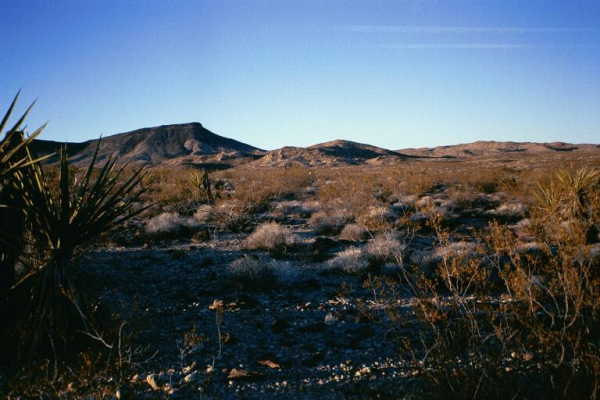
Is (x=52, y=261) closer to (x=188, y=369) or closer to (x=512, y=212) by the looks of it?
(x=188, y=369)

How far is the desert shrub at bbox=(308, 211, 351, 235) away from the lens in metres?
9.98

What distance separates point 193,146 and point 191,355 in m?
110

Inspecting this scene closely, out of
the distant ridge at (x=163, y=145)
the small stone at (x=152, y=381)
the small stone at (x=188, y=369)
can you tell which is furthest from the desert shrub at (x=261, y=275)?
the distant ridge at (x=163, y=145)

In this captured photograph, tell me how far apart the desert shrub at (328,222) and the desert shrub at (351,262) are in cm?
282

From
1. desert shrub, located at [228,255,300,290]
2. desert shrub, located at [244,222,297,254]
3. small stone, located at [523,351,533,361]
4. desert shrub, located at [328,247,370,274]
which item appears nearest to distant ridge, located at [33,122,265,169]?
desert shrub, located at [244,222,297,254]

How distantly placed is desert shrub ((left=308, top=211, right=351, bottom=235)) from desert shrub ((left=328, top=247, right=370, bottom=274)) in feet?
9.26

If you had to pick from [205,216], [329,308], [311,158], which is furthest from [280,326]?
[311,158]

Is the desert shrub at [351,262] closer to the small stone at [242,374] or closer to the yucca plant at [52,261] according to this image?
the small stone at [242,374]

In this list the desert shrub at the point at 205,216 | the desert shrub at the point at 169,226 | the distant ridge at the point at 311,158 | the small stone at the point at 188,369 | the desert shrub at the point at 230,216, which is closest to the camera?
the small stone at the point at 188,369

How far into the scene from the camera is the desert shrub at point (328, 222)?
32.8ft

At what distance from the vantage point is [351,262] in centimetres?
670

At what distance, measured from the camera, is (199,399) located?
10.00ft

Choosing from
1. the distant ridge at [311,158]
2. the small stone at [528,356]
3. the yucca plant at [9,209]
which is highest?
the distant ridge at [311,158]

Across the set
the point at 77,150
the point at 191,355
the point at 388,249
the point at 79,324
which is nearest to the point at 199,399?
the point at 191,355
